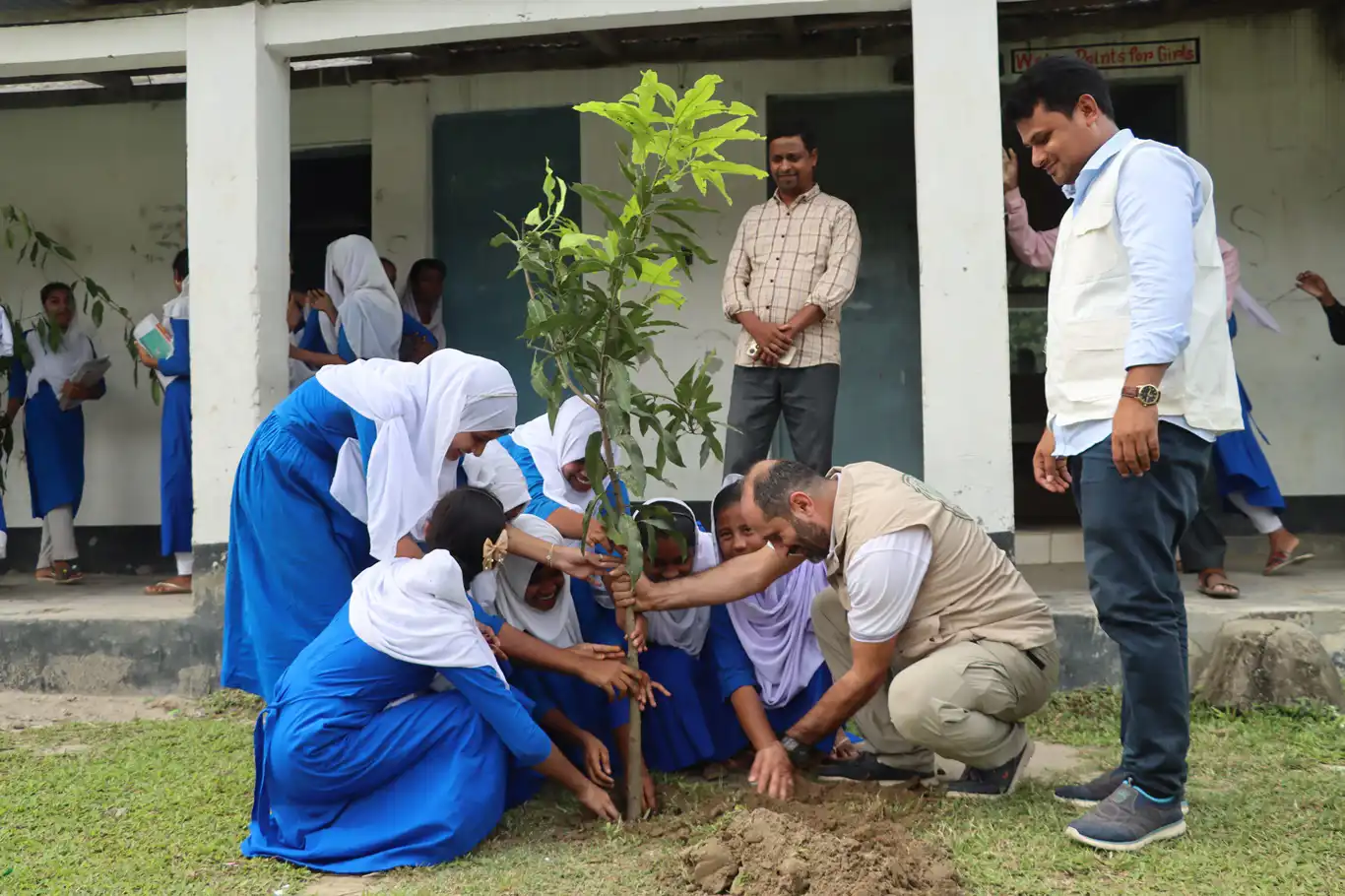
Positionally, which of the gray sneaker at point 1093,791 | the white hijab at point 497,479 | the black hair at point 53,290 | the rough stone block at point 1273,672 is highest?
the black hair at point 53,290

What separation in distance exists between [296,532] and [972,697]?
6.71 feet

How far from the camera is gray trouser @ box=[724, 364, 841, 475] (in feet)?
16.5

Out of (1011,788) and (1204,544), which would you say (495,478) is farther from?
(1204,544)

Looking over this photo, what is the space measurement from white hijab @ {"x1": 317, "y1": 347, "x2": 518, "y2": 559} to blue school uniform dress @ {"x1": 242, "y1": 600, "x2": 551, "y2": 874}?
346 millimetres

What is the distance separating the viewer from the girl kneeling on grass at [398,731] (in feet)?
9.88

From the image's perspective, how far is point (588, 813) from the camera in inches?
132

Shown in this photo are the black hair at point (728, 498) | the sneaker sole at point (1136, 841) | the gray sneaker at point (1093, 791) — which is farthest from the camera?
the black hair at point (728, 498)

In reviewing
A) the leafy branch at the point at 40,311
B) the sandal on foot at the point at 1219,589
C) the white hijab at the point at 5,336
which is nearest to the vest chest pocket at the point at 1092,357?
the sandal on foot at the point at 1219,589

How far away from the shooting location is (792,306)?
200 inches

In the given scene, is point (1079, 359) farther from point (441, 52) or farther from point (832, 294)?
point (441, 52)

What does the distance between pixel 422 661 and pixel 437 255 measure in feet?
13.7

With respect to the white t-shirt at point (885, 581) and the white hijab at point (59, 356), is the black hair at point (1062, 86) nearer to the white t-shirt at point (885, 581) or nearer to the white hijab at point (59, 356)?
the white t-shirt at point (885, 581)

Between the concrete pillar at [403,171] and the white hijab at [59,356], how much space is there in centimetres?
173

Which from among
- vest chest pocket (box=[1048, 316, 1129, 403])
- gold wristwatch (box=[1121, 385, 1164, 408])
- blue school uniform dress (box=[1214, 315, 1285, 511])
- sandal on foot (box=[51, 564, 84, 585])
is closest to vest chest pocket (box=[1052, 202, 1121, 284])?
vest chest pocket (box=[1048, 316, 1129, 403])
